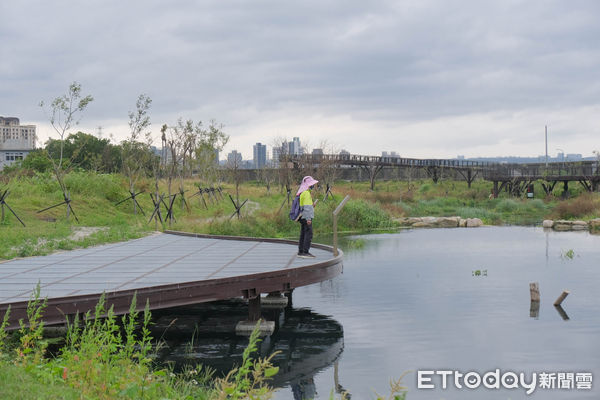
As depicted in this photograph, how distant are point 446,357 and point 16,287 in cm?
640

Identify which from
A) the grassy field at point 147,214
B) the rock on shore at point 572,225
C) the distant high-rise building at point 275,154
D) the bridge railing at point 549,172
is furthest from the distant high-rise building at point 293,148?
the rock on shore at point 572,225

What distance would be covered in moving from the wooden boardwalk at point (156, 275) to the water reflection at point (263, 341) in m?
0.73

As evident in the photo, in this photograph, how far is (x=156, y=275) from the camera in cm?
1009

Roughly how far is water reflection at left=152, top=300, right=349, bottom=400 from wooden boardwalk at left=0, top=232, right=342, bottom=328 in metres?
0.73

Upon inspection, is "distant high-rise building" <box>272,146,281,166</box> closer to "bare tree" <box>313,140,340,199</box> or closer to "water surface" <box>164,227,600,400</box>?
"bare tree" <box>313,140,340,199</box>

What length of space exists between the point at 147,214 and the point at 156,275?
55.3ft

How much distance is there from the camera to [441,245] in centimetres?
2347

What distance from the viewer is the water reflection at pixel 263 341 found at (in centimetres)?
881

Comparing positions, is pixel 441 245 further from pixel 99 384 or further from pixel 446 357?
pixel 99 384

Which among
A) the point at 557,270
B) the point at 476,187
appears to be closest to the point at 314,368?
the point at 557,270

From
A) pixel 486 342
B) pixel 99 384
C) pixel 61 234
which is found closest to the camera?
pixel 99 384
